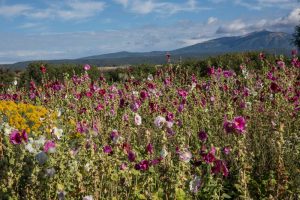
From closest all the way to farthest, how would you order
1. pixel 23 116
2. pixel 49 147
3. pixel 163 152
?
pixel 163 152
pixel 49 147
pixel 23 116

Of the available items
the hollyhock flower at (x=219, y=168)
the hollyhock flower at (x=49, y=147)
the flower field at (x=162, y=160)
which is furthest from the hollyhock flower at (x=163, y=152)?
the hollyhock flower at (x=49, y=147)

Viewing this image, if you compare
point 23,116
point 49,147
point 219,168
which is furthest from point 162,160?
point 23,116

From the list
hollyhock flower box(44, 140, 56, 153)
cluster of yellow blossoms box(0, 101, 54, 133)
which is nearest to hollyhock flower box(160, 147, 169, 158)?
hollyhock flower box(44, 140, 56, 153)

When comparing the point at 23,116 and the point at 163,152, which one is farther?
the point at 23,116

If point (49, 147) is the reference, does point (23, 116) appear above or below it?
below

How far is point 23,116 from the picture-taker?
7.45 m

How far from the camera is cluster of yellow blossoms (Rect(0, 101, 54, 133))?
689 cm

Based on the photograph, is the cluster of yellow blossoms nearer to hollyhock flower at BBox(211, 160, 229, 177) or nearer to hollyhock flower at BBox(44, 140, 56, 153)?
hollyhock flower at BBox(44, 140, 56, 153)

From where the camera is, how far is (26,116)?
7359 millimetres

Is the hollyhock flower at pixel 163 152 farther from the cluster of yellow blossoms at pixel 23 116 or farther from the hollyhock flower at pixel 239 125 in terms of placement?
the cluster of yellow blossoms at pixel 23 116

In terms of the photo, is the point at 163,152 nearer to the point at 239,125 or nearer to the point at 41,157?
the point at 239,125

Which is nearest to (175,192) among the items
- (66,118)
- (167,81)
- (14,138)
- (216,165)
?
(216,165)

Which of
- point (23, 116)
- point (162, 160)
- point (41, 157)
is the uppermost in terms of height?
point (41, 157)

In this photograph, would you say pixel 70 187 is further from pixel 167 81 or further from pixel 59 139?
pixel 167 81
